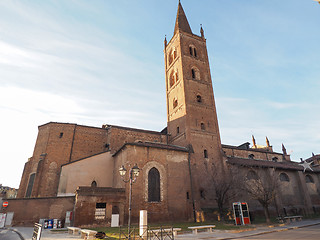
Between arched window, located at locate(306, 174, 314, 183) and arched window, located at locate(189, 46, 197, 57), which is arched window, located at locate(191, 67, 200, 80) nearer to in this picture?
arched window, located at locate(189, 46, 197, 57)

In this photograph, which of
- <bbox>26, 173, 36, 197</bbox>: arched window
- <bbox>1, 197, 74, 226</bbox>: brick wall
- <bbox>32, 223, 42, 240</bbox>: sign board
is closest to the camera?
<bbox>32, 223, 42, 240</bbox>: sign board

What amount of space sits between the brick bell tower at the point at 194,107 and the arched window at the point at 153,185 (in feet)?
13.0

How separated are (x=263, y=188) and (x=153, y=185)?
411 inches

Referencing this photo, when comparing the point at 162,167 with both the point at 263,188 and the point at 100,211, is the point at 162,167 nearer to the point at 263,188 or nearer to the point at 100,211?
the point at 100,211

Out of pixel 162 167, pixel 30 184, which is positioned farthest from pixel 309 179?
pixel 30 184

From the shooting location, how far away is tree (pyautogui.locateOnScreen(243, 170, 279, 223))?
61.7 feet

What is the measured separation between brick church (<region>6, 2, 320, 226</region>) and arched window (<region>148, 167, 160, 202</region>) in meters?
0.09

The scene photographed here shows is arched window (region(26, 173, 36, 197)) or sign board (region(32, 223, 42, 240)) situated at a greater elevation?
arched window (region(26, 173, 36, 197))

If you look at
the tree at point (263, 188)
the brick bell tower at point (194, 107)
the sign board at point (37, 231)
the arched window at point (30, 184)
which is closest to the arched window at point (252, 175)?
the tree at point (263, 188)

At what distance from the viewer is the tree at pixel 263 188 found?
1880cm

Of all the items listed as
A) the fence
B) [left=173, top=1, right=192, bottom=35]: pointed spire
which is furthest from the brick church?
the fence

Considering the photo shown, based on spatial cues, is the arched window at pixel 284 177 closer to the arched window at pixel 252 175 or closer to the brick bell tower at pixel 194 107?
the arched window at pixel 252 175

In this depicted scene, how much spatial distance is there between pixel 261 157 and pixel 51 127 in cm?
3223

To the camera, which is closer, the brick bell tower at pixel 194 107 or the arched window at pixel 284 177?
the brick bell tower at pixel 194 107
